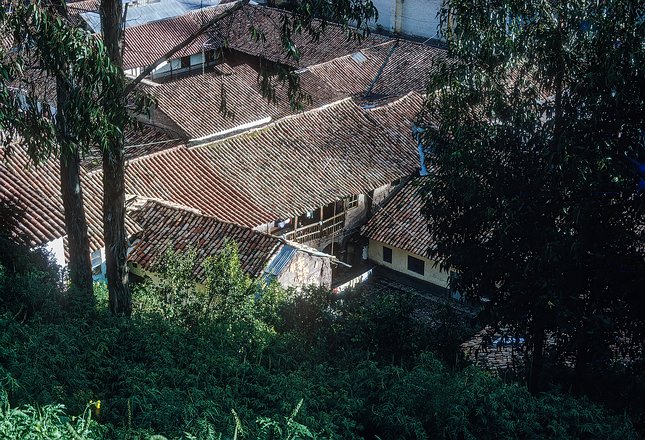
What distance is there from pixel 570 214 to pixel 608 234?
0.83m

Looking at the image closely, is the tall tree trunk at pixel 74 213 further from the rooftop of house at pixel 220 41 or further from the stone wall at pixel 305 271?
the rooftop of house at pixel 220 41

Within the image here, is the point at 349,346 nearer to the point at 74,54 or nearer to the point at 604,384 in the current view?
the point at 604,384

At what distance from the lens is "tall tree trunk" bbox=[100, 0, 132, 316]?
11.6 metres

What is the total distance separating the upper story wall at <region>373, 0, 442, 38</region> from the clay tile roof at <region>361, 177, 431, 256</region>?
16.5 meters

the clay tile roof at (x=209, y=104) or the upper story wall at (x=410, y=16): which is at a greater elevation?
the upper story wall at (x=410, y=16)

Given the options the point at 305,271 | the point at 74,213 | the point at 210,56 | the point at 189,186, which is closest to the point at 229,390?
the point at 74,213

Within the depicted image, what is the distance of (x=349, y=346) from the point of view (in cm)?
1334

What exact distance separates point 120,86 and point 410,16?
29.8 m

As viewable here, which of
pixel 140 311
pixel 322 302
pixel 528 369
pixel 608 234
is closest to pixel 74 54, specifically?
pixel 140 311

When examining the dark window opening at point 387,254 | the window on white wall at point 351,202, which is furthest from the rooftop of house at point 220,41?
the dark window opening at point 387,254

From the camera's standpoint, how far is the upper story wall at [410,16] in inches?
1519

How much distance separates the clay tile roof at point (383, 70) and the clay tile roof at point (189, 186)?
10.4 m

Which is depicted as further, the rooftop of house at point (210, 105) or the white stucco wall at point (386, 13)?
the white stucco wall at point (386, 13)

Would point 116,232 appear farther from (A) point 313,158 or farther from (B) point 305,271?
(A) point 313,158
